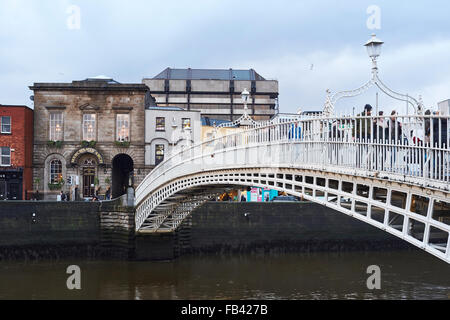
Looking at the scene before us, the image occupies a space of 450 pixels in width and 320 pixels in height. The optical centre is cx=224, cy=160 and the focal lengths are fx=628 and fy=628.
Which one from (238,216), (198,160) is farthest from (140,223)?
(198,160)

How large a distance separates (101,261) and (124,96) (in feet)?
42.7

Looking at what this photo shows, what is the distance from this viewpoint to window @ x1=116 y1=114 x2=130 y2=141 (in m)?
36.9

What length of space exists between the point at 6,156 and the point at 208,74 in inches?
1282

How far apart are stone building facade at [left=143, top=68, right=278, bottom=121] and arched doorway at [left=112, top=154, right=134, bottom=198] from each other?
729 inches

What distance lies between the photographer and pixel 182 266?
25656 mm

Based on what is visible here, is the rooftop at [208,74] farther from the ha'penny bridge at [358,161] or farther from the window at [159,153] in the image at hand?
the ha'penny bridge at [358,161]

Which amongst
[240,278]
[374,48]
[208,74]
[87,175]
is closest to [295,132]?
[374,48]

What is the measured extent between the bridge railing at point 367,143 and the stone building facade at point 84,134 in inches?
810

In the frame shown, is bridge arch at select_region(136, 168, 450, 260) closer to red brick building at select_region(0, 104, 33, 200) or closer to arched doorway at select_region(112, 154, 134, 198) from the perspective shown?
red brick building at select_region(0, 104, 33, 200)

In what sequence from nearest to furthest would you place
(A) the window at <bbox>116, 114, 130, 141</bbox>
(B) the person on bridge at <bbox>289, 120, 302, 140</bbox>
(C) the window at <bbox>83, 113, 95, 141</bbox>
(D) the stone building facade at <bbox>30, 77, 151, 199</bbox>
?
(B) the person on bridge at <bbox>289, 120, 302, 140</bbox> < (D) the stone building facade at <bbox>30, 77, 151, 199</bbox> < (C) the window at <bbox>83, 113, 95, 141</bbox> < (A) the window at <bbox>116, 114, 130, 141</bbox>

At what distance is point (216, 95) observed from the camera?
201 feet

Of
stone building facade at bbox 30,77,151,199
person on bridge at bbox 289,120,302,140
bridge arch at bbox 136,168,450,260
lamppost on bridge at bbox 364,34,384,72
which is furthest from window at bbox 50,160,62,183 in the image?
lamppost on bridge at bbox 364,34,384,72

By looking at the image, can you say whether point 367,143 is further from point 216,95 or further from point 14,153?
point 216,95

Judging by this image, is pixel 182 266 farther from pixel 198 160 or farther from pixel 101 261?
pixel 198 160
